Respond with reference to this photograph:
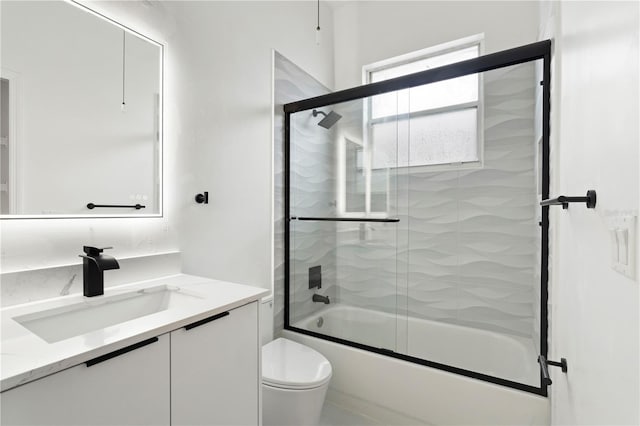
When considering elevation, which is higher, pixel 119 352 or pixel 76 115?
pixel 76 115

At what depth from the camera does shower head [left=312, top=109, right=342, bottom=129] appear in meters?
2.25

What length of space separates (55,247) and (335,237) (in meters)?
1.60

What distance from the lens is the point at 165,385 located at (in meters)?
0.89

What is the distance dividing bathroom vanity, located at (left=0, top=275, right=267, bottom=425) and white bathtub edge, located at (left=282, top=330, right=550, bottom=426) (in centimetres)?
90

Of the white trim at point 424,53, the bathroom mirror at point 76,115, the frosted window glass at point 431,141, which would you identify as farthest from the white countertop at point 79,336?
the white trim at point 424,53

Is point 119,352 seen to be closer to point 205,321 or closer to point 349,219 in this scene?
point 205,321

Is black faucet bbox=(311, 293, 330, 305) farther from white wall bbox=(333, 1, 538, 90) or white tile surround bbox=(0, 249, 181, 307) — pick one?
white wall bbox=(333, 1, 538, 90)

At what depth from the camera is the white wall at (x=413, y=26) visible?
7.27 ft

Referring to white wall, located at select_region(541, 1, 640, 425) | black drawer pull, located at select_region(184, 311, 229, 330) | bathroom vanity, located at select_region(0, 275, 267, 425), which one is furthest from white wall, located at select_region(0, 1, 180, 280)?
white wall, located at select_region(541, 1, 640, 425)

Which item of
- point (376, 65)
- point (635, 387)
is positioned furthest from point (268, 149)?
point (635, 387)

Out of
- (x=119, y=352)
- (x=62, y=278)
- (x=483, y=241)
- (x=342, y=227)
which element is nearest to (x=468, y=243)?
(x=483, y=241)

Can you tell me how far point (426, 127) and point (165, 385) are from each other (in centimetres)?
202

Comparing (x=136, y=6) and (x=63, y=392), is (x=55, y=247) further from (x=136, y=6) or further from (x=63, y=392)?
(x=136, y=6)

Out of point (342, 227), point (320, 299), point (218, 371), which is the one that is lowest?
point (320, 299)
